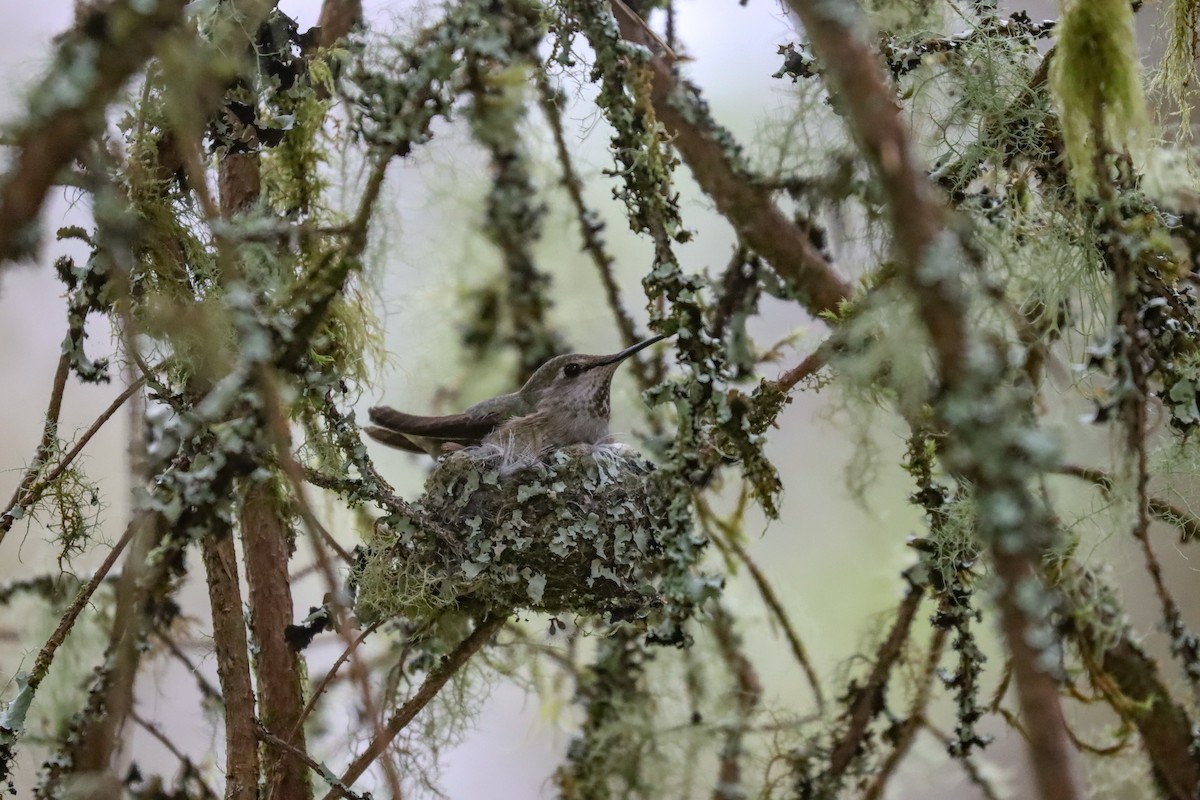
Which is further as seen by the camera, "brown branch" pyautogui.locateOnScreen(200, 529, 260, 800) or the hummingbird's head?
the hummingbird's head

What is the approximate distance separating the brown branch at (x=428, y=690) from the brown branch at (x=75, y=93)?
110cm

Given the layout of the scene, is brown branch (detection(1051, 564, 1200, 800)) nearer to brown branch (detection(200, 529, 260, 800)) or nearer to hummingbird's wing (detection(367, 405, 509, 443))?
hummingbird's wing (detection(367, 405, 509, 443))

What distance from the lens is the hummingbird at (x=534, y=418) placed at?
8.23 feet

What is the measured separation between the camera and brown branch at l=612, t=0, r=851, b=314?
208cm

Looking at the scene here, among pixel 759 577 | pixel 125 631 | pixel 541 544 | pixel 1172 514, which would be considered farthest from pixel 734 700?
Answer: pixel 125 631

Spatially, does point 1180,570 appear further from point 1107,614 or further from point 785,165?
point 785,165

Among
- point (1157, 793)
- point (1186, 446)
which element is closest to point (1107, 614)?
point (1157, 793)

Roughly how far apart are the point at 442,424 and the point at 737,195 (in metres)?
0.94

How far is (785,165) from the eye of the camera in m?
2.17

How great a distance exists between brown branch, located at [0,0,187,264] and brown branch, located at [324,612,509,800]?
1101 millimetres

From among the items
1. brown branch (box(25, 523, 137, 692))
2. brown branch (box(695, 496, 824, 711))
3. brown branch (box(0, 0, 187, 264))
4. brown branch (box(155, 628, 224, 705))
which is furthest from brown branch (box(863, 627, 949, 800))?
brown branch (box(0, 0, 187, 264))

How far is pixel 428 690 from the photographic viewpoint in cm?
174

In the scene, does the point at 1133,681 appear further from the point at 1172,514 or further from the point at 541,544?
the point at 541,544

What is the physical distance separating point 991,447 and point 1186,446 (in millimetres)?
1233
